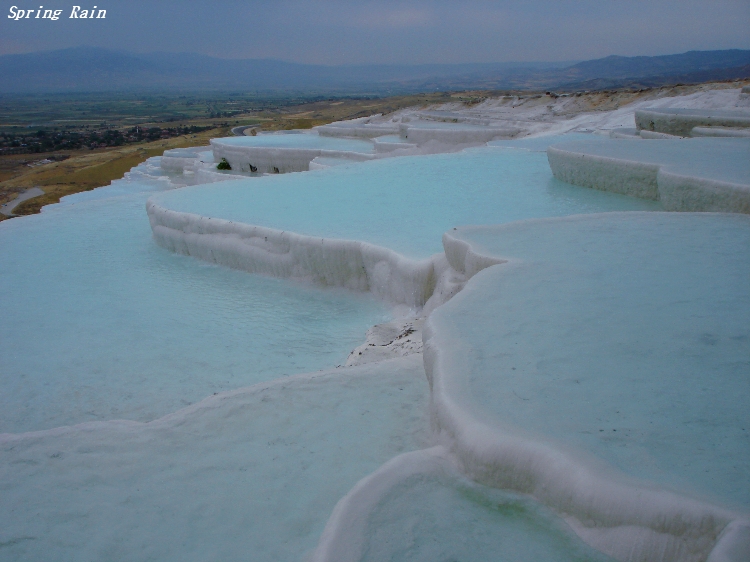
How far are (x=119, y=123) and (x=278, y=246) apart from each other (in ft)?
165

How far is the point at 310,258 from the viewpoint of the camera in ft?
15.4

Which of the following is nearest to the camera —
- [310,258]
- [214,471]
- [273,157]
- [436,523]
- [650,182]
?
[436,523]

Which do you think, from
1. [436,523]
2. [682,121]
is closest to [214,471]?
[436,523]

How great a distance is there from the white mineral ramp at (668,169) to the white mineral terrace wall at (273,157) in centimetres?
446

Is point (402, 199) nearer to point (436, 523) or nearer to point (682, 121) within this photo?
point (436, 523)

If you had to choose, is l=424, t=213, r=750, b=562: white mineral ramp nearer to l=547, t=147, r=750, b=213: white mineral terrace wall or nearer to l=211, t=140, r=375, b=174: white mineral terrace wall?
l=547, t=147, r=750, b=213: white mineral terrace wall

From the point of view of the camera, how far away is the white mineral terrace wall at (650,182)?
13.4 ft

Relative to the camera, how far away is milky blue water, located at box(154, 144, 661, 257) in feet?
16.0

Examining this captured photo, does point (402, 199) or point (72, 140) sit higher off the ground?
point (72, 140)

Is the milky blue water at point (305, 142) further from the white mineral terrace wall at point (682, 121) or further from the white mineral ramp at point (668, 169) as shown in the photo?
the white mineral ramp at point (668, 169)

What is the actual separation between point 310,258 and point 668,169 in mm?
2850

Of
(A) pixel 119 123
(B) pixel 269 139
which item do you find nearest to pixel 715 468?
(B) pixel 269 139

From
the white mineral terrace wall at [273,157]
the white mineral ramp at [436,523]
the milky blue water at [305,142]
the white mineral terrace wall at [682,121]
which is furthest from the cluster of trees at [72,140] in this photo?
the white mineral ramp at [436,523]

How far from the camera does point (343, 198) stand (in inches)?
233
